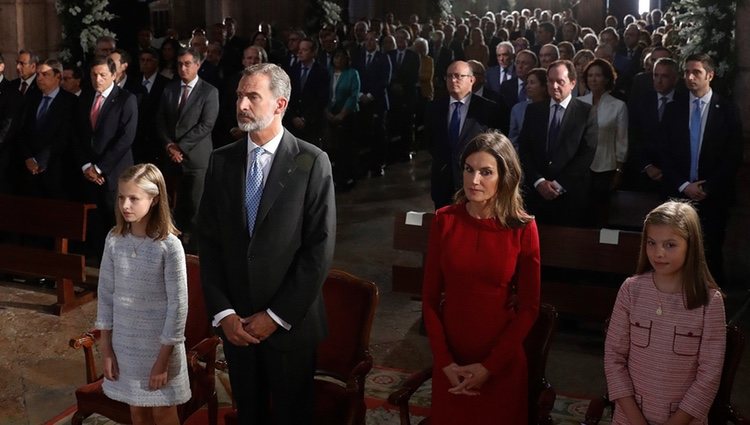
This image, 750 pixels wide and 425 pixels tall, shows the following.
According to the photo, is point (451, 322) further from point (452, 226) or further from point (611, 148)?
point (611, 148)

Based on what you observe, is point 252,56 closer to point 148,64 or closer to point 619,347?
point 148,64

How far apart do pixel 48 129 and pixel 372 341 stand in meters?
3.29

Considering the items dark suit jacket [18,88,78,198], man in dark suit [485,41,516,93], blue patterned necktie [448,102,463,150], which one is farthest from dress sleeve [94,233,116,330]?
man in dark suit [485,41,516,93]

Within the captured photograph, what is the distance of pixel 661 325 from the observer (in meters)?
3.30

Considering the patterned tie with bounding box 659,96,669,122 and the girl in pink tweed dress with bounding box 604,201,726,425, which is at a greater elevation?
the patterned tie with bounding box 659,96,669,122

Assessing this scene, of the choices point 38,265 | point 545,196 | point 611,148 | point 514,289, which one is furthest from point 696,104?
point 38,265

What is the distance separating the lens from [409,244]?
19.4ft

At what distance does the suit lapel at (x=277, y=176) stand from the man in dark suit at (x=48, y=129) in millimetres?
4456

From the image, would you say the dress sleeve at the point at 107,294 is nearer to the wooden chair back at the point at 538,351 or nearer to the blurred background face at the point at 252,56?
the wooden chair back at the point at 538,351

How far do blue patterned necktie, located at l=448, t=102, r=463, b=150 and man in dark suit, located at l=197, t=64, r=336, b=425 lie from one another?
303cm

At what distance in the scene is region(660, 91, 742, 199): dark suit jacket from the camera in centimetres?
630

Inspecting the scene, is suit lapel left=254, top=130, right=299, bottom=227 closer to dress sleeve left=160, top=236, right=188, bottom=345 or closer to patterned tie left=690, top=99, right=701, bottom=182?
dress sleeve left=160, top=236, right=188, bottom=345

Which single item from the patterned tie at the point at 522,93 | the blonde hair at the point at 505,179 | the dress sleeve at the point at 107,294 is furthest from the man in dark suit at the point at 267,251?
the patterned tie at the point at 522,93

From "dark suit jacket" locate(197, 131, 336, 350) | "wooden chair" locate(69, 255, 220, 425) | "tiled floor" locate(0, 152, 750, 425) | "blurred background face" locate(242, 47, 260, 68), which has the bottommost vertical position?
"tiled floor" locate(0, 152, 750, 425)
